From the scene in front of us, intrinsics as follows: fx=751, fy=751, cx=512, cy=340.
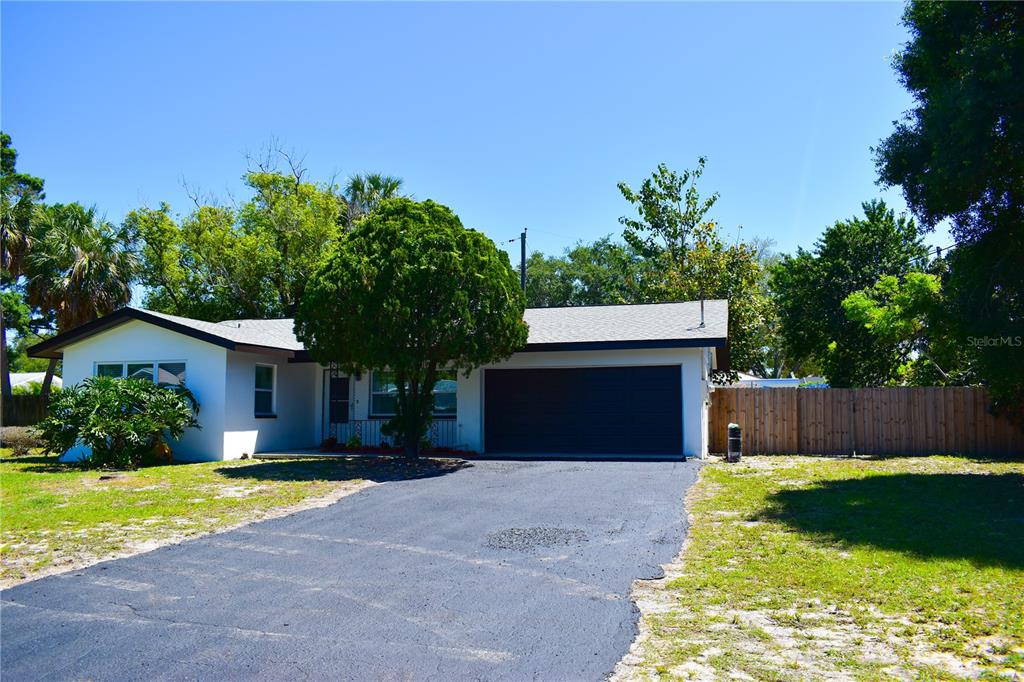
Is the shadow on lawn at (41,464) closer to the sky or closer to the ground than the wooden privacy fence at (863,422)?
closer to the ground

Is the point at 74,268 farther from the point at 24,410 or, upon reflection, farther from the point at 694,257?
the point at 694,257

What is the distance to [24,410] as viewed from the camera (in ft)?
90.9

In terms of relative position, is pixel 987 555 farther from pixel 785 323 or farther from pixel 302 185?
pixel 302 185

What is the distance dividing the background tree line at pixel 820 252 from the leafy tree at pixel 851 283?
0.17 feet

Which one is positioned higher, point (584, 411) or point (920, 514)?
point (584, 411)

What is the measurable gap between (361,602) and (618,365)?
1221cm

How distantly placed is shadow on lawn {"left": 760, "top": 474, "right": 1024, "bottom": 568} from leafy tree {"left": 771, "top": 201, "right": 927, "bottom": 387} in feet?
45.3

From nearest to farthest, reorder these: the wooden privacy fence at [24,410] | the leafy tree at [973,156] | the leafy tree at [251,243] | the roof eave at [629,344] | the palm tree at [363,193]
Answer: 1. the leafy tree at [973,156]
2. the roof eave at [629,344]
3. the wooden privacy fence at [24,410]
4. the leafy tree at [251,243]
5. the palm tree at [363,193]

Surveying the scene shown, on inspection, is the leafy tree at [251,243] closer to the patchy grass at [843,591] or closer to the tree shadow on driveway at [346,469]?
the tree shadow on driveway at [346,469]

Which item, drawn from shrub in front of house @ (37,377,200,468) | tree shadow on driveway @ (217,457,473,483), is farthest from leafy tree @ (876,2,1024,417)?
shrub in front of house @ (37,377,200,468)

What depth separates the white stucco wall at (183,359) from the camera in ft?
56.8

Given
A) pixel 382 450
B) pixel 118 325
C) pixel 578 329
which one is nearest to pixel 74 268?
pixel 118 325

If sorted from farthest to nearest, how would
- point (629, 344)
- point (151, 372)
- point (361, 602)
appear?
1. point (151, 372)
2. point (629, 344)
3. point (361, 602)

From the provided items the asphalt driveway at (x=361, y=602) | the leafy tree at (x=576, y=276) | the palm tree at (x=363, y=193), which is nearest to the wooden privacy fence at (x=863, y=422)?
the asphalt driveway at (x=361, y=602)
